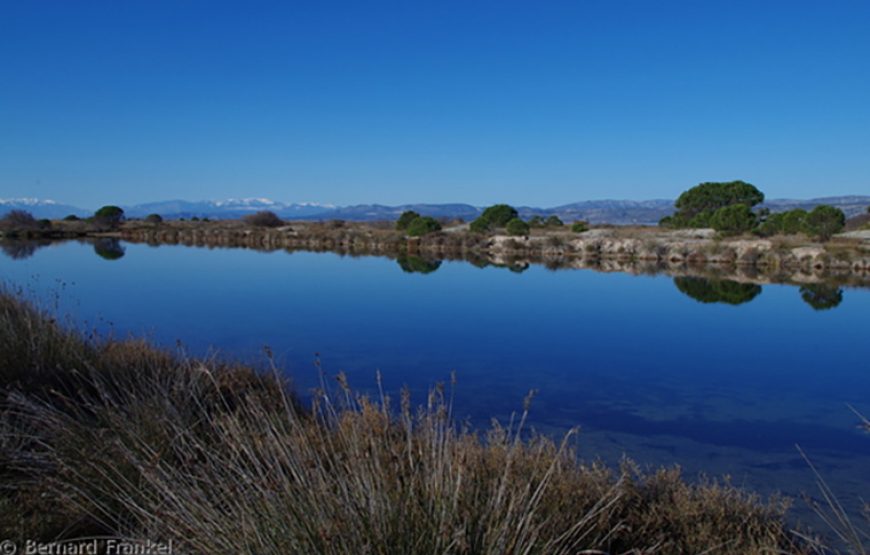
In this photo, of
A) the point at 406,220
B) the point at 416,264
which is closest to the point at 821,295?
the point at 416,264

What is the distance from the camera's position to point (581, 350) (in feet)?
37.1

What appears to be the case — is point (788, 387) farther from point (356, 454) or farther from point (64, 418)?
point (64, 418)

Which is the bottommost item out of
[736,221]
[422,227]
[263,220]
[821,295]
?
[821,295]

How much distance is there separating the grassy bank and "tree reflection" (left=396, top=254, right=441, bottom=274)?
19487 mm

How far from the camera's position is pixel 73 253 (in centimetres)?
3114

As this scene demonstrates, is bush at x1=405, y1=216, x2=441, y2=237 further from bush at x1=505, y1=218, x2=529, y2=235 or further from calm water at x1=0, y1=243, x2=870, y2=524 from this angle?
calm water at x1=0, y1=243, x2=870, y2=524

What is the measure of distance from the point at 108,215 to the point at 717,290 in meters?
49.7

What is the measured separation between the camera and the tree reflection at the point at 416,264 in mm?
25344

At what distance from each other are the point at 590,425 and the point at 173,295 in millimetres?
13549

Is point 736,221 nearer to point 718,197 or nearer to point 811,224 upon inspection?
point 811,224

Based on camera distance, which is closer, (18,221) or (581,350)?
(581,350)

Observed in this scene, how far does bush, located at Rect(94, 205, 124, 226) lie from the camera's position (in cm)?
5241

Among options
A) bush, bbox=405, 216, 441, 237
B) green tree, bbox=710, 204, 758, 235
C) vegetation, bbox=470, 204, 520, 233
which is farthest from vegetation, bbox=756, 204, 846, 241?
bush, bbox=405, 216, 441, 237

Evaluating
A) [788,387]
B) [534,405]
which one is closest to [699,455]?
[534,405]
